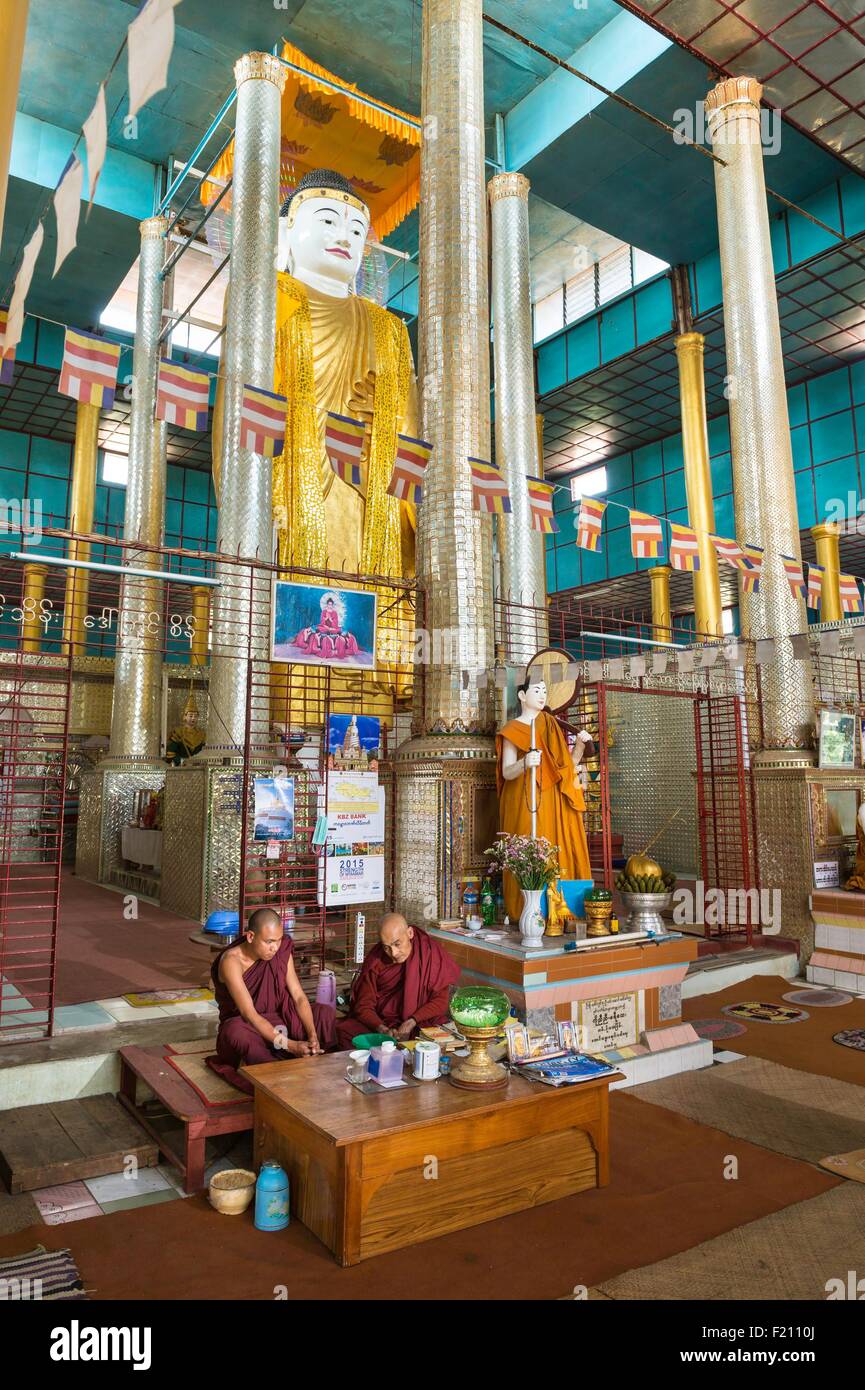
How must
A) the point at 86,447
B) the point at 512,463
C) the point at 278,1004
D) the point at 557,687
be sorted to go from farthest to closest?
the point at 86,447
the point at 512,463
the point at 557,687
the point at 278,1004

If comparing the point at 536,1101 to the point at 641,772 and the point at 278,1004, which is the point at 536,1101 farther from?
the point at 641,772

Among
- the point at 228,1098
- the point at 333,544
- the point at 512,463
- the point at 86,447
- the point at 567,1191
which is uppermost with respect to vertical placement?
the point at 86,447

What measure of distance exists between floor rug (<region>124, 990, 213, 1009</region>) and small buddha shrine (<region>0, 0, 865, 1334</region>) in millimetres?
66

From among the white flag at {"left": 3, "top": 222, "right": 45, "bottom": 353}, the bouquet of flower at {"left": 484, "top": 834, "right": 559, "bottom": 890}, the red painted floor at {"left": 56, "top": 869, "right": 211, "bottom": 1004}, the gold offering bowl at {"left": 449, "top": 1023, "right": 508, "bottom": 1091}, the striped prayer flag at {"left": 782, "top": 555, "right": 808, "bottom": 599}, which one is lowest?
the red painted floor at {"left": 56, "top": 869, "right": 211, "bottom": 1004}

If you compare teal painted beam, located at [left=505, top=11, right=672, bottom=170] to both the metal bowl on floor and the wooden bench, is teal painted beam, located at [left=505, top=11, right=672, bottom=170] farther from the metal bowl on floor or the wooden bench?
the wooden bench

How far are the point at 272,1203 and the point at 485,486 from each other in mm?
5125

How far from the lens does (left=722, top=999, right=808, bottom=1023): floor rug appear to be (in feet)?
20.8

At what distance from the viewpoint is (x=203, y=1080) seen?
4016 millimetres

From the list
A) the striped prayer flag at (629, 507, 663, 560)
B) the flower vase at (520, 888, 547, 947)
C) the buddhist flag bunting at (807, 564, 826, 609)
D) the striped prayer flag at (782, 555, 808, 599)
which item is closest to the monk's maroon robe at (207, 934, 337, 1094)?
the flower vase at (520, 888, 547, 947)

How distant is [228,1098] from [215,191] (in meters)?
13.8

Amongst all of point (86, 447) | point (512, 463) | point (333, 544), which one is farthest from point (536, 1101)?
point (86, 447)

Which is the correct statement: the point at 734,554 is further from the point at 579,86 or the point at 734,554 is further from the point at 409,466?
the point at 579,86

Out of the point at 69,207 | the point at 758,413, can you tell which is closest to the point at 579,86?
the point at 758,413

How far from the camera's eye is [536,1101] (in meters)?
3.40
